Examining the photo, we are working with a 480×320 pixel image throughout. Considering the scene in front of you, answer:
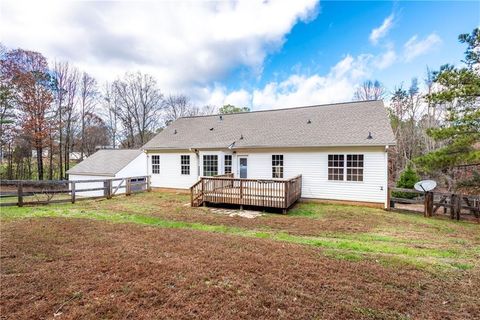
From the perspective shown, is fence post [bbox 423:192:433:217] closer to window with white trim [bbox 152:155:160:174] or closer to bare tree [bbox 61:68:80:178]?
window with white trim [bbox 152:155:160:174]

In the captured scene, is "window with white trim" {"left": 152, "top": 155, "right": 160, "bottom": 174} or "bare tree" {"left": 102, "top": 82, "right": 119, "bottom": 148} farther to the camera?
"bare tree" {"left": 102, "top": 82, "right": 119, "bottom": 148}

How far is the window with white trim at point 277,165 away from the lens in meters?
12.3

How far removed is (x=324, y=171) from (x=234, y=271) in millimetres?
8756

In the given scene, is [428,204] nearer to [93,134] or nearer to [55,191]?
[55,191]

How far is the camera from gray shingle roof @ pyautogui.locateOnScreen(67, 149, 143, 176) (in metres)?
18.6

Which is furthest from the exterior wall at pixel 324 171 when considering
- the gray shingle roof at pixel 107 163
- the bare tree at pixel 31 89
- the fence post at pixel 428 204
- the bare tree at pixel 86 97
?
the bare tree at pixel 86 97

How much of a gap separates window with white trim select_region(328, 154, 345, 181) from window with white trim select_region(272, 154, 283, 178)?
2.44 meters

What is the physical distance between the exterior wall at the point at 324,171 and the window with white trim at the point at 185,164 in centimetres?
367

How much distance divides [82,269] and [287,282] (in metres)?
3.47

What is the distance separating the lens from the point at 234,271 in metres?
3.89

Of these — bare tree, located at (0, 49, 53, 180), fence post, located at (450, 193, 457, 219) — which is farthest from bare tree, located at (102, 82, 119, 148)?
fence post, located at (450, 193, 457, 219)

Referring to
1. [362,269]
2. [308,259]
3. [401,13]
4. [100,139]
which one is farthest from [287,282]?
[100,139]

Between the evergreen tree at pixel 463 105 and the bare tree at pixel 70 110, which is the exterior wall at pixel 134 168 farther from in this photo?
the evergreen tree at pixel 463 105

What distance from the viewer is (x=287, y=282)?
354 cm
